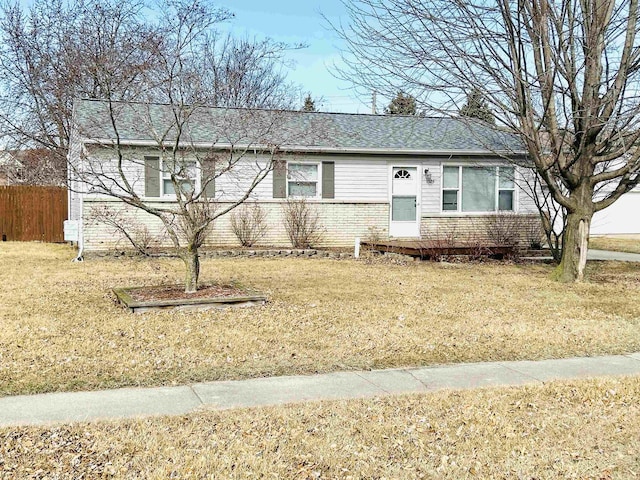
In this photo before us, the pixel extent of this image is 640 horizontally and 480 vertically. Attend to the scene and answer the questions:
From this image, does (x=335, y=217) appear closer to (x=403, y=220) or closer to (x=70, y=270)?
(x=403, y=220)

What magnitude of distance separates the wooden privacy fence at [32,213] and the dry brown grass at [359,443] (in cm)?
2156

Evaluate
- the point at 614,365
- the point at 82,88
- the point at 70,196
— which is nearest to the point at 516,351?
the point at 614,365

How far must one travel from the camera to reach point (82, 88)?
463 inches

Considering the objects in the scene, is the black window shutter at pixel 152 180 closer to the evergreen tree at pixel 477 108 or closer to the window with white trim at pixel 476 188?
the window with white trim at pixel 476 188

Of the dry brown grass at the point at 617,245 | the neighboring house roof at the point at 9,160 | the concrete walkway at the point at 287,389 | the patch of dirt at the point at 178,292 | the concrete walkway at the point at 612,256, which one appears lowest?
the concrete walkway at the point at 287,389

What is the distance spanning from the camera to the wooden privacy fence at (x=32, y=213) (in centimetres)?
2391

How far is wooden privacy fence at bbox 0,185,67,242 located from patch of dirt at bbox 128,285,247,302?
16029 millimetres

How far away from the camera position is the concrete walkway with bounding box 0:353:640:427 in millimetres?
4879

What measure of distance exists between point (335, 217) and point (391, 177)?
2.15 m

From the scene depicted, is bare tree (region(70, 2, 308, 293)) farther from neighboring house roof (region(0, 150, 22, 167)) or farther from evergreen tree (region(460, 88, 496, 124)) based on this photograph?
neighboring house roof (region(0, 150, 22, 167))

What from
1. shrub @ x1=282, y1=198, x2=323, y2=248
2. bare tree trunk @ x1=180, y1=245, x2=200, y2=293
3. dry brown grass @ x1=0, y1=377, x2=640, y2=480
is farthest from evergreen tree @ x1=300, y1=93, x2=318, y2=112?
dry brown grass @ x1=0, y1=377, x2=640, y2=480

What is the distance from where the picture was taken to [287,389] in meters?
5.61

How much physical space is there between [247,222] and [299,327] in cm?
992

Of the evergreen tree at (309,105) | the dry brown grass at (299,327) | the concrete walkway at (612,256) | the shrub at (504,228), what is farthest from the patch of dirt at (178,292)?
the concrete walkway at (612,256)
